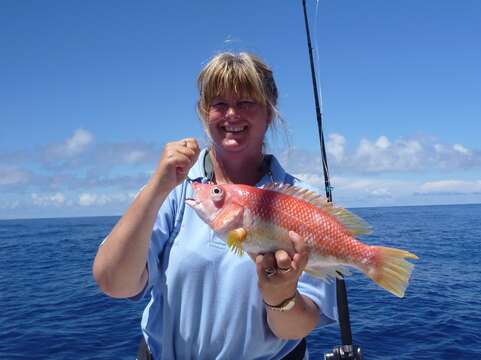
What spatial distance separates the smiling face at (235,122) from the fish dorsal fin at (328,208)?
39 centimetres

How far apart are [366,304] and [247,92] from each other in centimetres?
1296

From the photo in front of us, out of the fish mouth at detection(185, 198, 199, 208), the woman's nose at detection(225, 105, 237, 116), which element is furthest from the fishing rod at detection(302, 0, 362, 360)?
the woman's nose at detection(225, 105, 237, 116)

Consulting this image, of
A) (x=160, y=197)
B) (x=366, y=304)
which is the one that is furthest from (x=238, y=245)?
(x=366, y=304)

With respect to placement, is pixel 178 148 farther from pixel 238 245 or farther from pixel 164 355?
pixel 164 355

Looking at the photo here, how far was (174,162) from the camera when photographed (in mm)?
2469

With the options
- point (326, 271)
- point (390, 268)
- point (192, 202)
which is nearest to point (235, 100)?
point (192, 202)

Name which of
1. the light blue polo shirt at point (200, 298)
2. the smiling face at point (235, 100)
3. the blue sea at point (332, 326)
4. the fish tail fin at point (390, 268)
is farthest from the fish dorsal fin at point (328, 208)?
the blue sea at point (332, 326)

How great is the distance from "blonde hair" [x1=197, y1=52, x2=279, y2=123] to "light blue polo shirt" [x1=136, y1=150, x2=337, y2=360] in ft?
3.06

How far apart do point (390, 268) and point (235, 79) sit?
1698mm

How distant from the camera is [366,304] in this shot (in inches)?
554

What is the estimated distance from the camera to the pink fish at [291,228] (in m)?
2.75

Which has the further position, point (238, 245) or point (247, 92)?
point (247, 92)

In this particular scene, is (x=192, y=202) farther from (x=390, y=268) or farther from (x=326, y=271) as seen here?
(x=390, y=268)

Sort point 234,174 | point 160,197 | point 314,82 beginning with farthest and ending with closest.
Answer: point 314,82, point 234,174, point 160,197
